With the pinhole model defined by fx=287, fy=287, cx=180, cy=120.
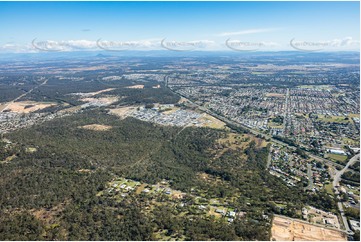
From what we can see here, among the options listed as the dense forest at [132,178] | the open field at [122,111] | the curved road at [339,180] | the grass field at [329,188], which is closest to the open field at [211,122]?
the dense forest at [132,178]

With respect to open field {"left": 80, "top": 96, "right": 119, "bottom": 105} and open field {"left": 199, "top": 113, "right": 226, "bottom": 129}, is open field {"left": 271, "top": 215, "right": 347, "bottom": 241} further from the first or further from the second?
open field {"left": 80, "top": 96, "right": 119, "bottom": 105}

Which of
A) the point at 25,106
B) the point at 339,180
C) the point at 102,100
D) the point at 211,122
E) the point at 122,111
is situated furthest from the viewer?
the point at 102,100

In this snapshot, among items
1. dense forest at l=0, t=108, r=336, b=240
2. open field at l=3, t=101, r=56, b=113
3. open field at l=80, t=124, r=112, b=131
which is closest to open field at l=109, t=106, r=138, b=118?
open field at l=80, t=124, r=112, b=131

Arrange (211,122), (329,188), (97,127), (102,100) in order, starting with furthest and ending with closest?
(102,100)
(211,122)
(97,127)
(329,188)

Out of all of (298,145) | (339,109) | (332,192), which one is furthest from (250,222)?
(339,109)

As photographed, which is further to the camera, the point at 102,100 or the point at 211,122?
the point at 102,100

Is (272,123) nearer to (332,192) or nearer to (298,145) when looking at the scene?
(298,145)

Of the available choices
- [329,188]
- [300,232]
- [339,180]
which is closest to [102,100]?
[339,180]

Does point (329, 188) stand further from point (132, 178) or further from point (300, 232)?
point (132, 178)
